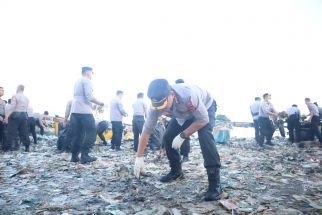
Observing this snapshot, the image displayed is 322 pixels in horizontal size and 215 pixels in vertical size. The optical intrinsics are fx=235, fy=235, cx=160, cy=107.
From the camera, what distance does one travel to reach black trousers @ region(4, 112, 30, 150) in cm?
745

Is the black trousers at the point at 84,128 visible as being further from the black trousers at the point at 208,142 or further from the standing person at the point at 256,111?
the standing person at the point at 256,111

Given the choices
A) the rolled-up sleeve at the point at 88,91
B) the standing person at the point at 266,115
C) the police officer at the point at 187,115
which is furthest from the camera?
the standing person at the point at 266,115

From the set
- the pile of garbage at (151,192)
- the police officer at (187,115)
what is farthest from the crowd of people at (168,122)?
the pile of garbage at (151,192)

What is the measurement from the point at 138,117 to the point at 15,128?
3.99 m

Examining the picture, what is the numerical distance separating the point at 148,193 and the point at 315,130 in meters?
9.38

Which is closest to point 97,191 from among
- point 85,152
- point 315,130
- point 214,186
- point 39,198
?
point 39,198

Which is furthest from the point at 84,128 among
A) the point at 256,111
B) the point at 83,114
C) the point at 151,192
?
the point at 256,111

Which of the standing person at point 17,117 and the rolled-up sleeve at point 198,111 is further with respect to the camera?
the standing person at point 17,117

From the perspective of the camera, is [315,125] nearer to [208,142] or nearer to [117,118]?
[117,118]

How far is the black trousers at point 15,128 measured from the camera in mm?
7449

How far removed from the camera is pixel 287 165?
18.1ft

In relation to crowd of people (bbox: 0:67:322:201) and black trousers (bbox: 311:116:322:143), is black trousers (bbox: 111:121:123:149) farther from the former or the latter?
black trousers (bbox: 311:116:322:143)

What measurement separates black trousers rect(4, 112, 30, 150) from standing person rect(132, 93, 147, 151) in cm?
355

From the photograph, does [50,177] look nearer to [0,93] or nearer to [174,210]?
Answer: [174,210]
